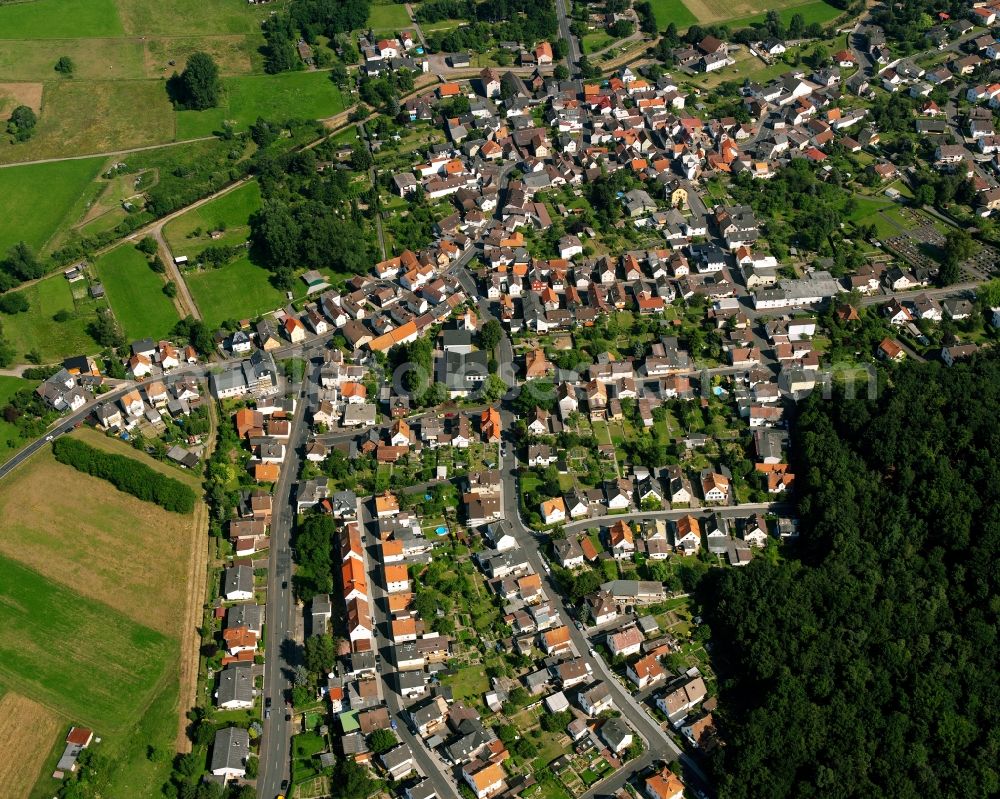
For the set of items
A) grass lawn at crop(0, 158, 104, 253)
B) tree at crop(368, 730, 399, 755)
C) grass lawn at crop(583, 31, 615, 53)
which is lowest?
tree at crop(368, 730, 399, 755)

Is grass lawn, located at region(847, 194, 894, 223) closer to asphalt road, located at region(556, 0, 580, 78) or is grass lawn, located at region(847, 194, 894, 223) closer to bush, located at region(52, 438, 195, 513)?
asphalt road, located at region(556, 0, 580, 78)

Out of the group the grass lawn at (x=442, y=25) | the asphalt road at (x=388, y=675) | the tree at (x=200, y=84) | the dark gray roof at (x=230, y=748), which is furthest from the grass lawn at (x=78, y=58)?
the dark gray roof at (x=230, y=748)

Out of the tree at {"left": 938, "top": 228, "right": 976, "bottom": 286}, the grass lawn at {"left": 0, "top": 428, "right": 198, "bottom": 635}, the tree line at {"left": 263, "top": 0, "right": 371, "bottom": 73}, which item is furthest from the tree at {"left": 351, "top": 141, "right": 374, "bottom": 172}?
the tree at {"left": 938, "top": 228, "right": 976, "bottom": 286}

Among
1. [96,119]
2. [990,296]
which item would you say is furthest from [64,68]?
[990,296]

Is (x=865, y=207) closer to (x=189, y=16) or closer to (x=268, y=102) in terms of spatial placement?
(x=268, y=102)

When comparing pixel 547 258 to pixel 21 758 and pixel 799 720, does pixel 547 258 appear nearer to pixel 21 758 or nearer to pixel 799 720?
pixel 799 720

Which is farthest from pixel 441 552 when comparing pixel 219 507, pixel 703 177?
pixel 703 177
